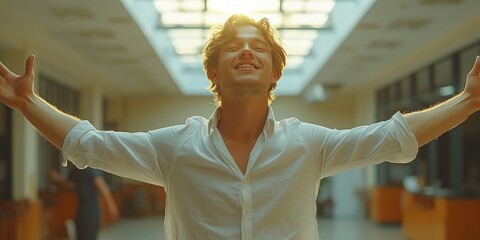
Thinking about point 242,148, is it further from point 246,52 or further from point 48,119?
point 48,119

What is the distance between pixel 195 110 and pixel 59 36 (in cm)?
1143

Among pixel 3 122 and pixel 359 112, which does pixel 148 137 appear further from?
pixel 359 112

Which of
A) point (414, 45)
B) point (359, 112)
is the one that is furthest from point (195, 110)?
point (414, 45)

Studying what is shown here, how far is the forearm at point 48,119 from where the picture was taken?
2.11 meters

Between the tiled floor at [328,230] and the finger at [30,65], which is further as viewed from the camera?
the tiled floor at [328,230]

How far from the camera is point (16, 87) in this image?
2109 mm

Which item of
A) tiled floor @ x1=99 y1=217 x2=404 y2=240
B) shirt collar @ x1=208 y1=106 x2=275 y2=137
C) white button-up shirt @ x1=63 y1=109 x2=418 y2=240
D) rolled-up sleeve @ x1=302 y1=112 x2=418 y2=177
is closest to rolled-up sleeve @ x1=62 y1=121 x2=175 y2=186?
white button-up shirt @ x1=63 y1=109 x2=418 y2=240

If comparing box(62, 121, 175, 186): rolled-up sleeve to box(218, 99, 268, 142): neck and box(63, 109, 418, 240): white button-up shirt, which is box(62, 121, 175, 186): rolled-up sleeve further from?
box(218, 99, 268, 142): neck

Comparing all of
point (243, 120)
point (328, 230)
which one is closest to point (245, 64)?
point (243, 120)

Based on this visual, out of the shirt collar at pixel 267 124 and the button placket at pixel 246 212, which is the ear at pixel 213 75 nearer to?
the shirt collar at pixel 267 124

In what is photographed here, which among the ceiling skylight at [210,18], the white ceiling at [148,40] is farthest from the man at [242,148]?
the ceiling skylight at [210,18]

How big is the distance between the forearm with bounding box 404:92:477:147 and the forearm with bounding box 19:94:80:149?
1.03 meters

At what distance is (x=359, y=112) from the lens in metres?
21.7

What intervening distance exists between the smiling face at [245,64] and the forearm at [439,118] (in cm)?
46
